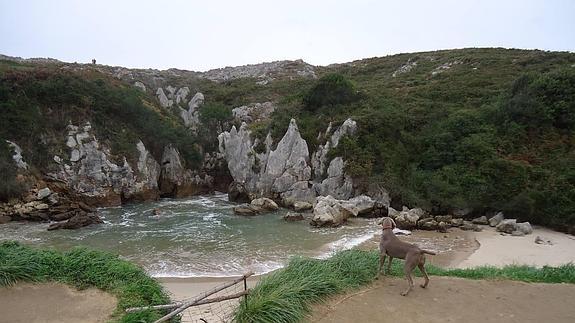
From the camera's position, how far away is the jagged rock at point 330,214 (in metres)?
20.7

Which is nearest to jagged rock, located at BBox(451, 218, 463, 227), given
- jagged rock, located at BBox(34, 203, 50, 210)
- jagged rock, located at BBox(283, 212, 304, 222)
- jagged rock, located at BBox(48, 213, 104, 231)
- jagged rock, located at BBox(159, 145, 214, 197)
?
jagged rock, located at BBox(283, 212, 304, 222)

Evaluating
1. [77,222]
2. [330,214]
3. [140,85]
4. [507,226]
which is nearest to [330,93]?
[330,214]

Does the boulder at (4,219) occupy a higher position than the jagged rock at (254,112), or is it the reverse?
the jagged rock at (254,112)

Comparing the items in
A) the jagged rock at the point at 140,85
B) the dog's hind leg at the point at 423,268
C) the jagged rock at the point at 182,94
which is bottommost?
the dog's hind leg at the point at 423,268

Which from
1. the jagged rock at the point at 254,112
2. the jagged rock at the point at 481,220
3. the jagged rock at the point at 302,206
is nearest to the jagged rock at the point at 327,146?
the jagged rock at the point at 302,206

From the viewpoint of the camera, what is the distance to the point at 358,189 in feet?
84.4

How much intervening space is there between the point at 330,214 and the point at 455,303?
1345 cm

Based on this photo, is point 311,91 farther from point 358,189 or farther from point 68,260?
point 68,260

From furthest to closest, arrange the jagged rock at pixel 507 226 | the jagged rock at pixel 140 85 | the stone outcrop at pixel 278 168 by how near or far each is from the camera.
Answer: the jagged rock at pixel 140 85 < the stone outcrop at pixel 278 168 < the jagged rock at pixel 507 226

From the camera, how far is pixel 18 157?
25172 millimetres

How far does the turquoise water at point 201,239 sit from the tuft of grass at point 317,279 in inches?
204

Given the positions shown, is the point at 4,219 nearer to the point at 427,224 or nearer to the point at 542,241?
the point at 427,224

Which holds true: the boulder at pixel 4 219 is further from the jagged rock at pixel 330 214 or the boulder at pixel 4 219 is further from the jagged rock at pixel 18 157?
the jagged rock at pixel 330 214

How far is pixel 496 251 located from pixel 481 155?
365 inches
